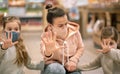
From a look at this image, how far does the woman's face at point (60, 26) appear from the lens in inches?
74.4

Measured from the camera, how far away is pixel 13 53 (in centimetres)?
190

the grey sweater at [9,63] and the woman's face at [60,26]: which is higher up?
the woman's face at [60,26]

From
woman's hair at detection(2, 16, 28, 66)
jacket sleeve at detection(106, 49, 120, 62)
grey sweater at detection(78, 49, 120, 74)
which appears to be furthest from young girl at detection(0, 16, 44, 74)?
jacket sleeve at detection(106, 49, 120, 62)

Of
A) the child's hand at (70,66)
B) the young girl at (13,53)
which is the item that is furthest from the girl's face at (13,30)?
the child's hand at (70,66)

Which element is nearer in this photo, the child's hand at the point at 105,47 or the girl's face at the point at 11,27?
the child's hand at the point at 105,47

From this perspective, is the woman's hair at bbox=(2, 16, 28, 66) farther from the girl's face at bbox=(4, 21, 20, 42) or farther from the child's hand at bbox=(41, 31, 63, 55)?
the child's hand at bbox=(41, 31, 63, 55)

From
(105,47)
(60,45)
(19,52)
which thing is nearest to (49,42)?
(60,45)

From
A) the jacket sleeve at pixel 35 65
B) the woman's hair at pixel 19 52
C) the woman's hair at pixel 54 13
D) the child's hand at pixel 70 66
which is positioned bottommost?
the jacket sleeve at pixel 35 65

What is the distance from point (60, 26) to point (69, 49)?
0.18 m

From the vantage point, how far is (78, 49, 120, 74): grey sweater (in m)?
1.77

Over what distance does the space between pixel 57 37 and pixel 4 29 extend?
0.40m

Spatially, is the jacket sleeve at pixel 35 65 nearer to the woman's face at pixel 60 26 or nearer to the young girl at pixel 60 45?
the young girl at pixel 60 45

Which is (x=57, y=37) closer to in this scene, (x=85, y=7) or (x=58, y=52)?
(x=58, y=52)

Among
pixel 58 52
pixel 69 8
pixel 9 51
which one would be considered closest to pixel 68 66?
pixel 58 52
